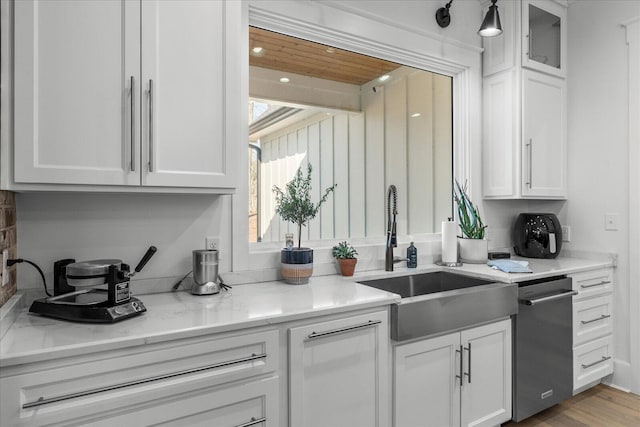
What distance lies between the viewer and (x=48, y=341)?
3.79ft

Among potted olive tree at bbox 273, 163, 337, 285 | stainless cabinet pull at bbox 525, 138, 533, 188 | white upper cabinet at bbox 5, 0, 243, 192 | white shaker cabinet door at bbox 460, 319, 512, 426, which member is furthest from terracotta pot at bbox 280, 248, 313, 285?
stainless cabinet pull at bbox 525, 138, 533, 188

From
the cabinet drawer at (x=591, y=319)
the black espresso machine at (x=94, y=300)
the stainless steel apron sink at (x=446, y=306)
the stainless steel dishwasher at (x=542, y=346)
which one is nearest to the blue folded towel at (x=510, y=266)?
the stainless steel dishwasher at (x=542, y=346)

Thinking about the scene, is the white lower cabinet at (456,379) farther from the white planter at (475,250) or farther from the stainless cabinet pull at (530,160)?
the stainless cabinet pull at (530,160)

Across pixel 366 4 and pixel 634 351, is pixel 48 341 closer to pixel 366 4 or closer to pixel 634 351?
pixel 366 4

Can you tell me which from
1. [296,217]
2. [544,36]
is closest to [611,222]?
[544,36]

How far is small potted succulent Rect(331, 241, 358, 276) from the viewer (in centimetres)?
224

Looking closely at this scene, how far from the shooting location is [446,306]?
1.87m

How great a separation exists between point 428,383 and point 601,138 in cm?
231

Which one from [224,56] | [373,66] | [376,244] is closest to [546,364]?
[376,244]

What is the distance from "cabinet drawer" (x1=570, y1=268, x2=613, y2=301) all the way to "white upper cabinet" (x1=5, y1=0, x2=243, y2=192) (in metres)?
2.30

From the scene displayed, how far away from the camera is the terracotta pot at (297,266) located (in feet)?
6.58

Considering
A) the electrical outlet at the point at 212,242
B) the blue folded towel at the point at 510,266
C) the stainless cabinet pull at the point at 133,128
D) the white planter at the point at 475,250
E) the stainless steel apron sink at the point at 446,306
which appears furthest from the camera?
the white planter at the point at 475,250

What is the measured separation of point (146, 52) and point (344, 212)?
1.55 m

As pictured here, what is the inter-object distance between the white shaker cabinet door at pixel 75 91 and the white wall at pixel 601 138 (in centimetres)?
308
